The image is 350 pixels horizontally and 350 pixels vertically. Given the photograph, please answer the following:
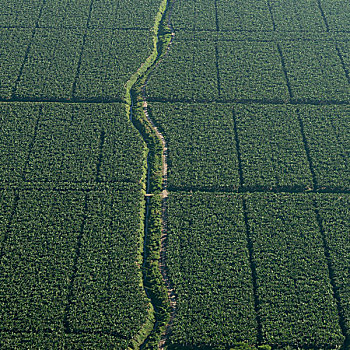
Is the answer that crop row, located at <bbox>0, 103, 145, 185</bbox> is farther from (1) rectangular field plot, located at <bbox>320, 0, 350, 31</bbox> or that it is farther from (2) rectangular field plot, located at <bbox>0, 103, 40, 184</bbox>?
(1) rectangular field plot, located at <bbox>320, 0, 350, 31</bbox>

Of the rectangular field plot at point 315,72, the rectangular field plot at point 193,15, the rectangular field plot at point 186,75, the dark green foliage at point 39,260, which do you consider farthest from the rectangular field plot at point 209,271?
the rectangular field plot at point 193,15

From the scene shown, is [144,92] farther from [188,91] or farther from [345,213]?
[345,213]

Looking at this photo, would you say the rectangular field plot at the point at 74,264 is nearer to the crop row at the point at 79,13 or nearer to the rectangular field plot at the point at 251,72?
the rectangular field plot at the point at 251,72

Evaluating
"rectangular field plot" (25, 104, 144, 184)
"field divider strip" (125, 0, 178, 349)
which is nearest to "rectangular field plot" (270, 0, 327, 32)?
"field divider strip" (125, 0, 178, 349)

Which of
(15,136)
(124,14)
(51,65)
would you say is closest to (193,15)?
(124,14)

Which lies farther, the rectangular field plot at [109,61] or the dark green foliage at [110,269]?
the rectangular field plot at [109,61]

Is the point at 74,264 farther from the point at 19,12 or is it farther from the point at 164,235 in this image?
Answer: the point at 19,12
